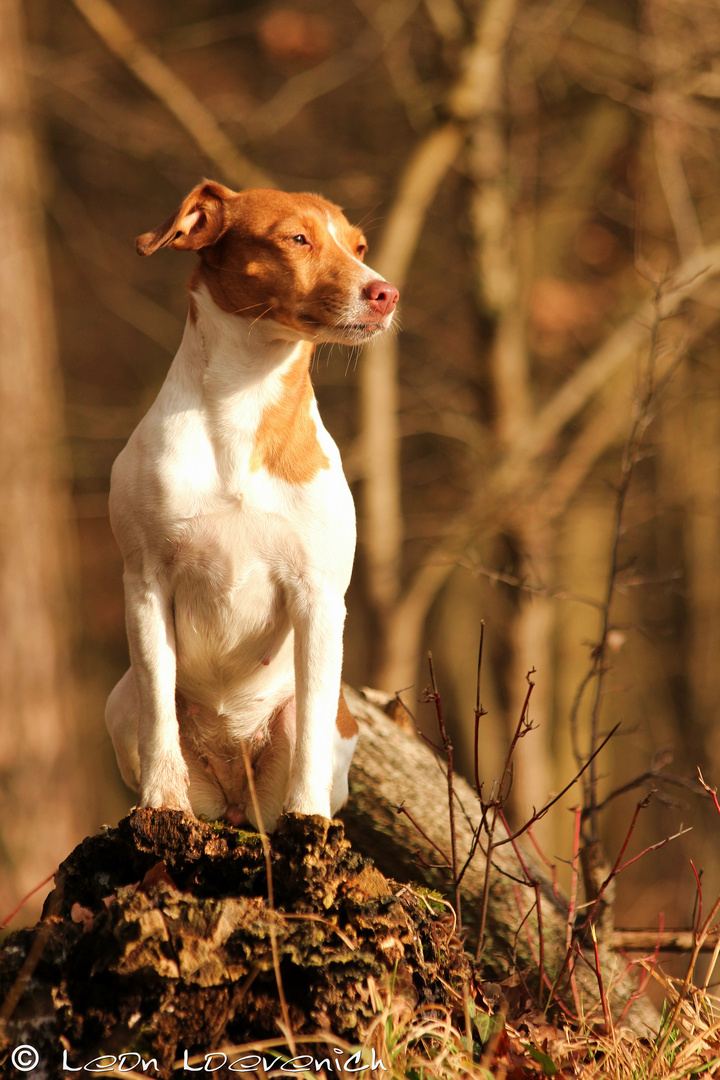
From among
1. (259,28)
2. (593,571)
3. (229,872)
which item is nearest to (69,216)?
(259,28)

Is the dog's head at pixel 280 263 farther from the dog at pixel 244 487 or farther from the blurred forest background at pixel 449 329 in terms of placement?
the blurred forest background at pixel 449 329

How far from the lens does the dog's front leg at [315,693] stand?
317cm

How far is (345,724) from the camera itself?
372 centimetres

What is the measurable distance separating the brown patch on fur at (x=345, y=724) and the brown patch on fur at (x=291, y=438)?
94cm

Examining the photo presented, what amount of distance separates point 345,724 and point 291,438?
3.64ft

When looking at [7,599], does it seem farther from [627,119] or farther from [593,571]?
[627,119]

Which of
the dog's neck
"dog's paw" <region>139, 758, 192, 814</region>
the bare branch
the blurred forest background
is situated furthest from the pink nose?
the bare branch

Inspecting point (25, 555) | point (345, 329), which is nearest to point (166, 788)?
point (345, 329)

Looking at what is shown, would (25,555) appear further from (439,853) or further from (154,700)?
(154,700)

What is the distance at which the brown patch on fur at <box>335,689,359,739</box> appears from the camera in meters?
3.67

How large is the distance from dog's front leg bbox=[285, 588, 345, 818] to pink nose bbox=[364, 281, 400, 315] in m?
0.93

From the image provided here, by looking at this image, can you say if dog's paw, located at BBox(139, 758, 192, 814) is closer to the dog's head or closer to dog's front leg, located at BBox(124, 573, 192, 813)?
dog's front leg, located at BBox(124, 573, 192, 813)

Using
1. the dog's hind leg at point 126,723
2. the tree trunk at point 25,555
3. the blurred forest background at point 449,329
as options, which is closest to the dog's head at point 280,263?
the dog's hind leg at point 126,723

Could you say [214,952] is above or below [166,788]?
below
